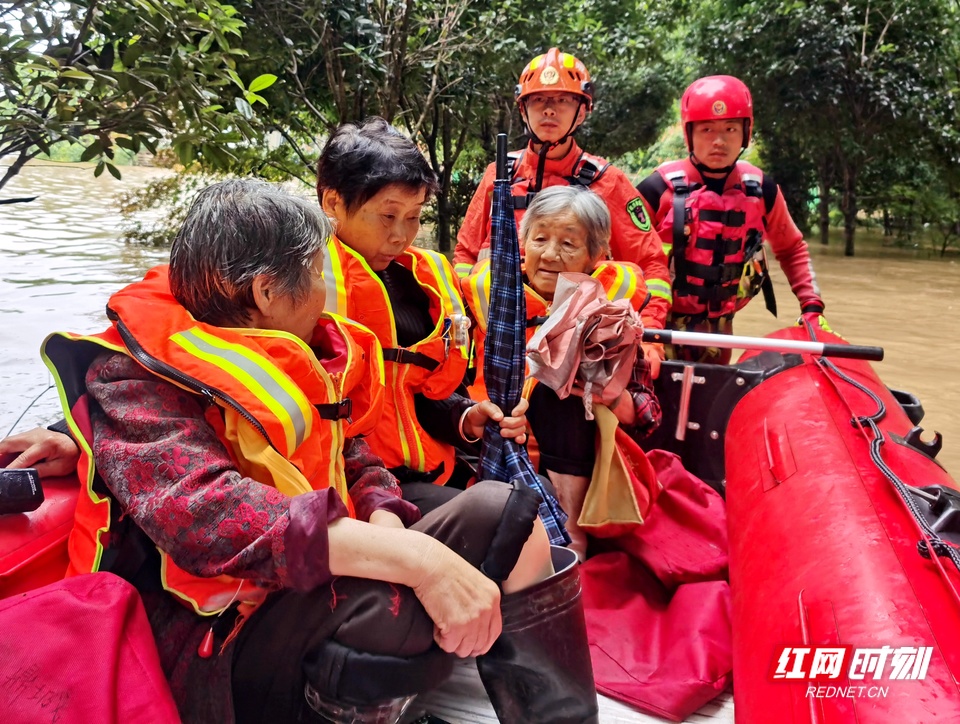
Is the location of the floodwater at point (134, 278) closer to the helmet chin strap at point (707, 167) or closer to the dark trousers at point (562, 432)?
the dark trousers at point (562, 432)

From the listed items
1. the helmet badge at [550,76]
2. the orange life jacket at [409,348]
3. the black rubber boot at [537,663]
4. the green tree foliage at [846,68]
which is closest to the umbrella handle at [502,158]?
the orange life jacket at [409,348]

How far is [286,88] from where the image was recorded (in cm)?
807

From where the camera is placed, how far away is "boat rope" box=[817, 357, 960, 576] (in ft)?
5.44

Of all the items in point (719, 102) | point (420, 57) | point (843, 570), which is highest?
point (420, 57)

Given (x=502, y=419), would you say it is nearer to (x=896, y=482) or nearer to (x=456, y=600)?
(x=456, y=600)

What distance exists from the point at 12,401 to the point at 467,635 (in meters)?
4.47

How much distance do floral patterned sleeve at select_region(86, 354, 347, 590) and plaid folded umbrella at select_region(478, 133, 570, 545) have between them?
846 mm

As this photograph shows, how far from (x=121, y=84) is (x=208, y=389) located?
1.82 metres

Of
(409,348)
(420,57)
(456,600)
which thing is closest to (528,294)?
(409,348)

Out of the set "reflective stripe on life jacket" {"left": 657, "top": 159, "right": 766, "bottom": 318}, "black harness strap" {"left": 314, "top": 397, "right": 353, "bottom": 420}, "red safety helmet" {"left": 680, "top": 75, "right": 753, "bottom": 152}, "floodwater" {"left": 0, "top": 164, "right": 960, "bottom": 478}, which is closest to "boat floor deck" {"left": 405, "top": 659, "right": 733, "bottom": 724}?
"black harness strap" {"left": 314, "top": 397, "right": 353, "bottom": 420}

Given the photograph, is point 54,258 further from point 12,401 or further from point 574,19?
point 574,19

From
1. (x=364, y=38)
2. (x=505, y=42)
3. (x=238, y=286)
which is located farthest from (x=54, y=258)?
(x=238, y=286)

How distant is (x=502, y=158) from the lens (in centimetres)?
202

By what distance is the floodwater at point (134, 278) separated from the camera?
216 inches
